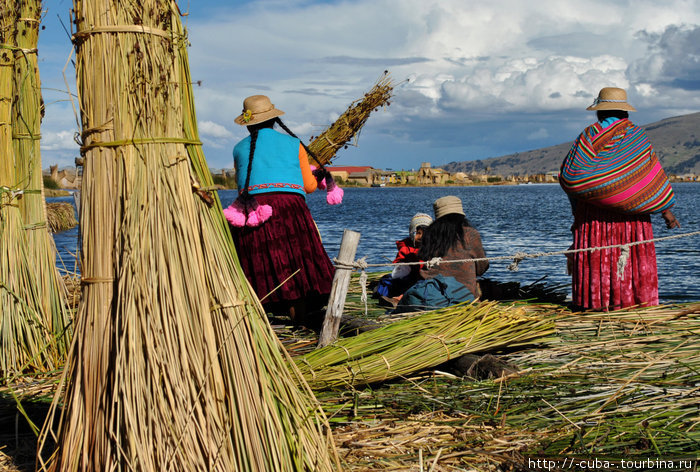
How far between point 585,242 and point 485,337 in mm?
1717

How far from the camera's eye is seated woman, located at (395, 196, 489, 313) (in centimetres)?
507

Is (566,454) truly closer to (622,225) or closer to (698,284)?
(622,225)

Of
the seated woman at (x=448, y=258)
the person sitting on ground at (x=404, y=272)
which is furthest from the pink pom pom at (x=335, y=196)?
the person sitting on ground at (x=404, y=272)

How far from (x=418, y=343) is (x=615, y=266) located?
82.1 inches

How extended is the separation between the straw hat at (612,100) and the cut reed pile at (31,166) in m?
4.13

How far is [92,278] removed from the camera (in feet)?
8.61

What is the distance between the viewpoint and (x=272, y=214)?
5.04 meters

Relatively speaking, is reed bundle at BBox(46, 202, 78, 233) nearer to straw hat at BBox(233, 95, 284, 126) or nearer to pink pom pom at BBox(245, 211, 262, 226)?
straw hat at BBox(233, 95, 284, 126)

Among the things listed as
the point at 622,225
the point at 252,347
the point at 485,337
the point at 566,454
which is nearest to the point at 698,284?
the point at 622,225

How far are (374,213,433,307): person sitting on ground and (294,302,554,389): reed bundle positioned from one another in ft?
5.74

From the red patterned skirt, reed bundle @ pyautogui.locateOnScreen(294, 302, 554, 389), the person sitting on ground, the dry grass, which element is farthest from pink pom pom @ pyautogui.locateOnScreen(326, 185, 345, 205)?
the red patterned skirt

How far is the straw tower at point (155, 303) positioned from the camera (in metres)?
2.47

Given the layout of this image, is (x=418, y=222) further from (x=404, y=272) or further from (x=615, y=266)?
(x=615, y=266)

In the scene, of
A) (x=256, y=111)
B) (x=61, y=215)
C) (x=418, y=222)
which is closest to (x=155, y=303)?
(x=256, y=111)
